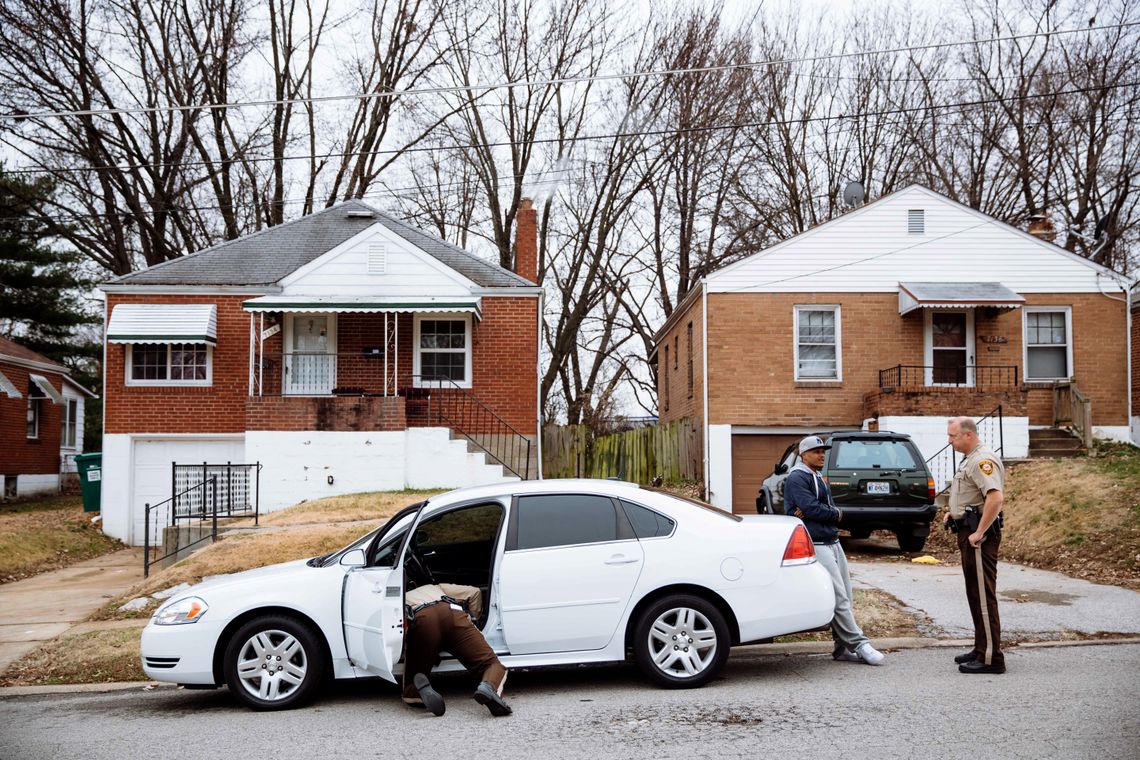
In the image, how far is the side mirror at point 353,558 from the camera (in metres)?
7.41

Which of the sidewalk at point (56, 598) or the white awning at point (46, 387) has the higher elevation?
the white awning at point (46, 387)

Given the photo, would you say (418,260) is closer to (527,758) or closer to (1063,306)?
(1063,306)

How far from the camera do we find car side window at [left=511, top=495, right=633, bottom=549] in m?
7.38

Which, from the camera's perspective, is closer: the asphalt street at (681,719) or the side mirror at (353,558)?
the asphalt street at (681,719)

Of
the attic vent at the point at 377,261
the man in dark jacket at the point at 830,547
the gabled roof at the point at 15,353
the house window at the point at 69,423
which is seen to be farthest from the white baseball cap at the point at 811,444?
the house window at the point at 69,423

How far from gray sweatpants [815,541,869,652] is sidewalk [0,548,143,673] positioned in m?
7.28

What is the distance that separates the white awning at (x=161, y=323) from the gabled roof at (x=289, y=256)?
71 centimetres

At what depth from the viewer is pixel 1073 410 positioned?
2178 cm

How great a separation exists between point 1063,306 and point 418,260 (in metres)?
13.9

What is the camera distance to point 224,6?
1233 inches

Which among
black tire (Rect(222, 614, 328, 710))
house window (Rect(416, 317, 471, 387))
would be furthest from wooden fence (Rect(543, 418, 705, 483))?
black tire (Rect(222, 614, 328, 710))

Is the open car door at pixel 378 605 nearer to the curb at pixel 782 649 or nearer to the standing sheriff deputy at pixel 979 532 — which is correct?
the curb at pixel 782 649

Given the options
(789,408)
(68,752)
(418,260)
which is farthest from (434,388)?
(68,752)

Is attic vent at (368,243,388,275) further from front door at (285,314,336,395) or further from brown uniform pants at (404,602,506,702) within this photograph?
brown uniform pants at (404,602,506,702)
